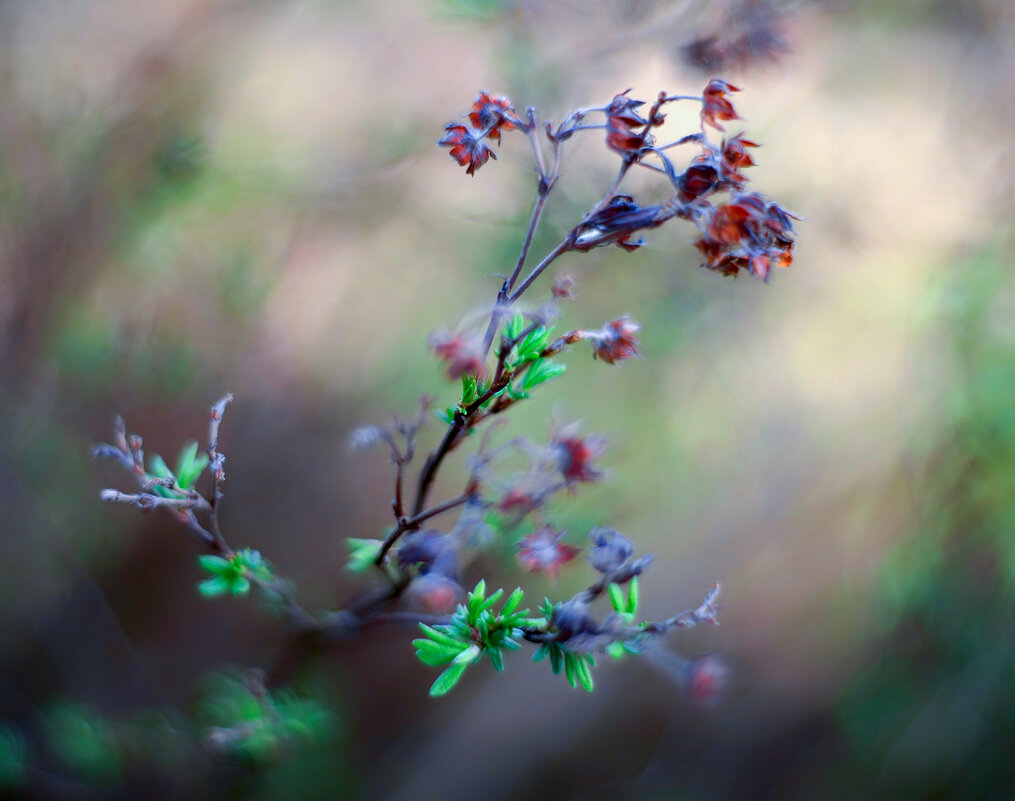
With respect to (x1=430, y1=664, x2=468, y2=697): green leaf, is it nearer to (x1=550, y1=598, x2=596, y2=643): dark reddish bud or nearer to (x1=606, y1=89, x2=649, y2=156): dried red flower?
(x1=550, y1=598, x2=596, y2=643): dark reddish bud

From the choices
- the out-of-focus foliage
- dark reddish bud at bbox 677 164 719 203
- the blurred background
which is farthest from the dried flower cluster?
the out-of-focus foliage

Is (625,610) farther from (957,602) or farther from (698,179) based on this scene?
(957,602)

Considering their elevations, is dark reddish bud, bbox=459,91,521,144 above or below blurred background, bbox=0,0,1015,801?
below

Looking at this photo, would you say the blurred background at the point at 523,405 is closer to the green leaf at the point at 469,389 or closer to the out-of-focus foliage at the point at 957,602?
the out-of-focus foliage at the point at 957,602

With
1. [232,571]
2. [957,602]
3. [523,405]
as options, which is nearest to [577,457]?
[232,571]

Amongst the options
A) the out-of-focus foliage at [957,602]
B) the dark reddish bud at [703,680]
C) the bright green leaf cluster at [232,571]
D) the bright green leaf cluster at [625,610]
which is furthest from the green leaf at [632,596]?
the out-of-focus foliage at [957,602]

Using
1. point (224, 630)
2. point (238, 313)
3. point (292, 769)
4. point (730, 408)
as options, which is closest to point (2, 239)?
point (238, 313)

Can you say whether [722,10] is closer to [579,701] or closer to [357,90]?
[357,90]
